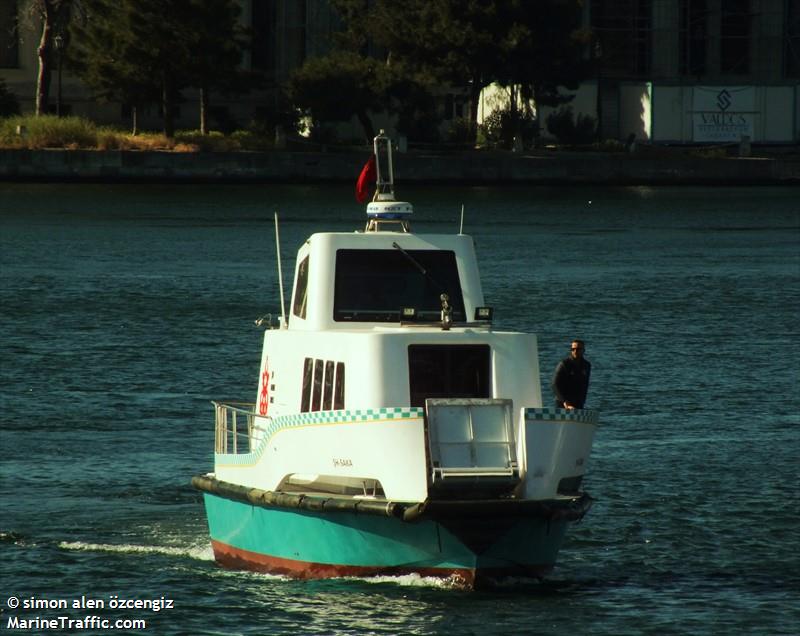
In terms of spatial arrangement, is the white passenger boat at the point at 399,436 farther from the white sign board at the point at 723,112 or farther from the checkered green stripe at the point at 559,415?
the white sign board at the point at 723,112

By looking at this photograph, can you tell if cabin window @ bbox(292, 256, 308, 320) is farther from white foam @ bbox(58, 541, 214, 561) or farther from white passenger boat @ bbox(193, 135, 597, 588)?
white foam @ bbox(58, 541, 214, 561)

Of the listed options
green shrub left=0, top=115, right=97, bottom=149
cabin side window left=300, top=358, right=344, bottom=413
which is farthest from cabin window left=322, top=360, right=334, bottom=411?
green shrub left=0, top=115, right=97, bottom=149

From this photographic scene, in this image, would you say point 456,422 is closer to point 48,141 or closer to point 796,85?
point 48,141

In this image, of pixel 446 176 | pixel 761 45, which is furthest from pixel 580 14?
pixel 446 176

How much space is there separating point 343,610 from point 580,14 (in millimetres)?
107588

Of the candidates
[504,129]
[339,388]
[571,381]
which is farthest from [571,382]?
[504,129]

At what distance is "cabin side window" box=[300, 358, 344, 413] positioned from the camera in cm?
2020

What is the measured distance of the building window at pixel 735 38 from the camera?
128875 mm

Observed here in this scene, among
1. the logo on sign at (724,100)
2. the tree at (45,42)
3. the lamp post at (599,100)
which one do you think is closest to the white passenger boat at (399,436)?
the tree at (45,42)

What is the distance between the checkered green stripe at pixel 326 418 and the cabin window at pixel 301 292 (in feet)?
5.31

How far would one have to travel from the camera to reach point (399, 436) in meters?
18.8

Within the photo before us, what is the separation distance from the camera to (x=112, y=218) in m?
91.2

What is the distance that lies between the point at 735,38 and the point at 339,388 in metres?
114

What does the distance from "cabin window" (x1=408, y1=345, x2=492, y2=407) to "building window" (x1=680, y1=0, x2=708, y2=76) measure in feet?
362
